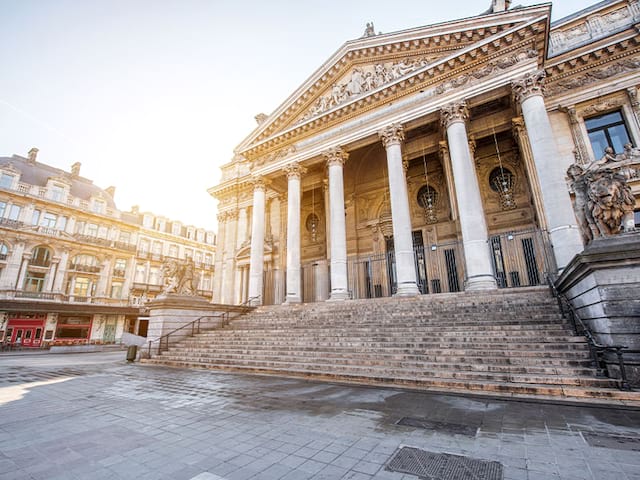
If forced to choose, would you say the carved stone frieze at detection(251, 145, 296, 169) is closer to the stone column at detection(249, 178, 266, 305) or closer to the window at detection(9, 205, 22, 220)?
the stone column at detection(249, 178, 266, 305)

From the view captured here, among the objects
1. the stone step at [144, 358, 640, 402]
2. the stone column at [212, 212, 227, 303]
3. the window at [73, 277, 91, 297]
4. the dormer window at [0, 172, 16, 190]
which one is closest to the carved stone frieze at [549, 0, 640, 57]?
the stone step at [144, 358, 640, 402]

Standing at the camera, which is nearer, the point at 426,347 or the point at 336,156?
the point at 426,347

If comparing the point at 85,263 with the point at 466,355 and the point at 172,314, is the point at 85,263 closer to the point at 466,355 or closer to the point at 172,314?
the point at 172,314

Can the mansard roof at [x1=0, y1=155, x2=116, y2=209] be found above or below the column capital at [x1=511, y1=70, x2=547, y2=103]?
above

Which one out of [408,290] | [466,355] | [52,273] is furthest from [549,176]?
[52,273]

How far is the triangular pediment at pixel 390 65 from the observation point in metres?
11.8

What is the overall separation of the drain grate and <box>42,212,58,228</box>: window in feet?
118

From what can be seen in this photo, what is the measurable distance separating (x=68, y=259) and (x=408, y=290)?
3176 cm

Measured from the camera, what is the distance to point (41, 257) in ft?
89.4

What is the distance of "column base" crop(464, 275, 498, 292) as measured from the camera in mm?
10617

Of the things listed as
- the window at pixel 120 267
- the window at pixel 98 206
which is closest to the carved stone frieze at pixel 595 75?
the window at pixel 120 267

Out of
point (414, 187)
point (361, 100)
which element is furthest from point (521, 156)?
point (361, 100)

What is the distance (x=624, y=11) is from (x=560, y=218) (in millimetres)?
11227

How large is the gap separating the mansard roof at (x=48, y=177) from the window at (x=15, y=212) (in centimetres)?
281
